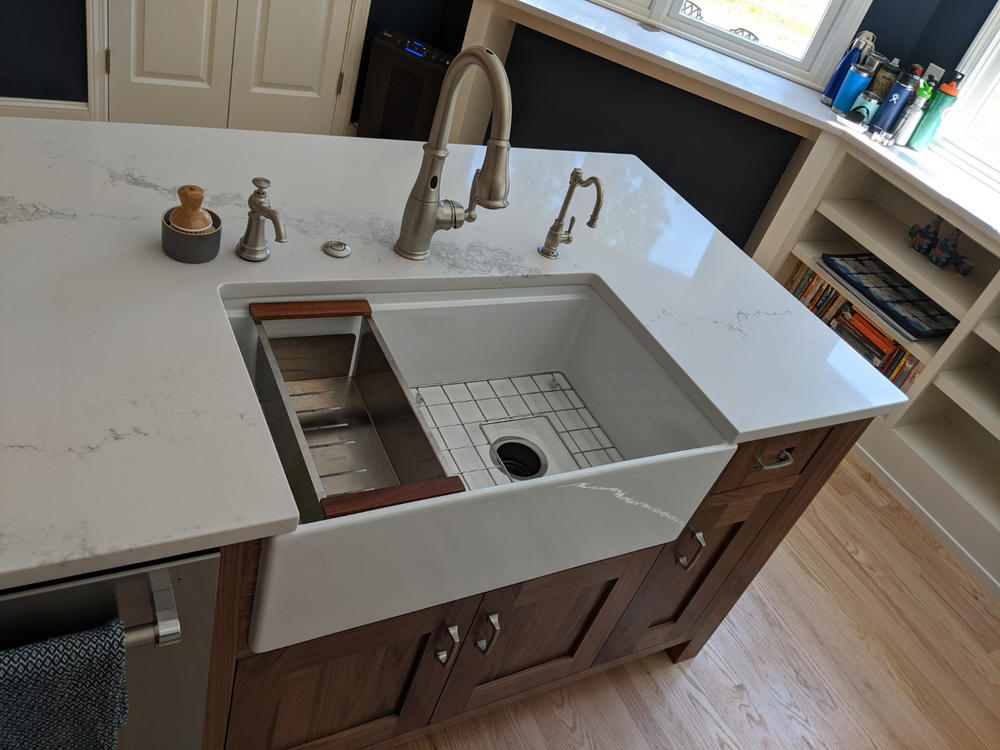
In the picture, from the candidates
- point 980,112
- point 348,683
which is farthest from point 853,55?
point 348,683

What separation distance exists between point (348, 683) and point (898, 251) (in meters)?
2.58

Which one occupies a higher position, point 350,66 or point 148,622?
point 148,622

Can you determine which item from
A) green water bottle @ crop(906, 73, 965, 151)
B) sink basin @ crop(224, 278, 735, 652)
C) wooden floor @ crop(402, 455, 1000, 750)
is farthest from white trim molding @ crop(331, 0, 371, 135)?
wooden floor @ crop(402, 455, 1000, 750)

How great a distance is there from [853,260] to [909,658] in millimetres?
1557

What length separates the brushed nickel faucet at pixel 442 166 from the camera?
48.1 inches

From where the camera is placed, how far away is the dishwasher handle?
94 centimetres

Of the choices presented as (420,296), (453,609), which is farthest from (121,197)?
(453,609)

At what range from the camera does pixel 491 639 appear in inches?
56.2

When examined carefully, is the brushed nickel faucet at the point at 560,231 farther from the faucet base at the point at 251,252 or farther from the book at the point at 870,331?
the book at the point at 870,331

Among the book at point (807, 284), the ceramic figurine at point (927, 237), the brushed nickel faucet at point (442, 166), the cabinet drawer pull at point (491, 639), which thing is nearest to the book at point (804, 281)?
the book at point (807, 284)

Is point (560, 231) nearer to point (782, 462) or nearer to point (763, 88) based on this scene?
point (782, 462)

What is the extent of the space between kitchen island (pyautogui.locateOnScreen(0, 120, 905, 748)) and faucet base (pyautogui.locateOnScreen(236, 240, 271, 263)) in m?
0.01

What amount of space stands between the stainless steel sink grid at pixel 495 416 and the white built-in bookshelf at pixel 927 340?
1481mm

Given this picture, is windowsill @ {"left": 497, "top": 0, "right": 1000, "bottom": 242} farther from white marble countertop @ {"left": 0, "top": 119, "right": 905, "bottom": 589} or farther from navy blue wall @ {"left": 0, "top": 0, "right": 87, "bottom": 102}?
navy blue wall @ {"left": 0, "top": 0, "right": 87, "bottom": 102}
